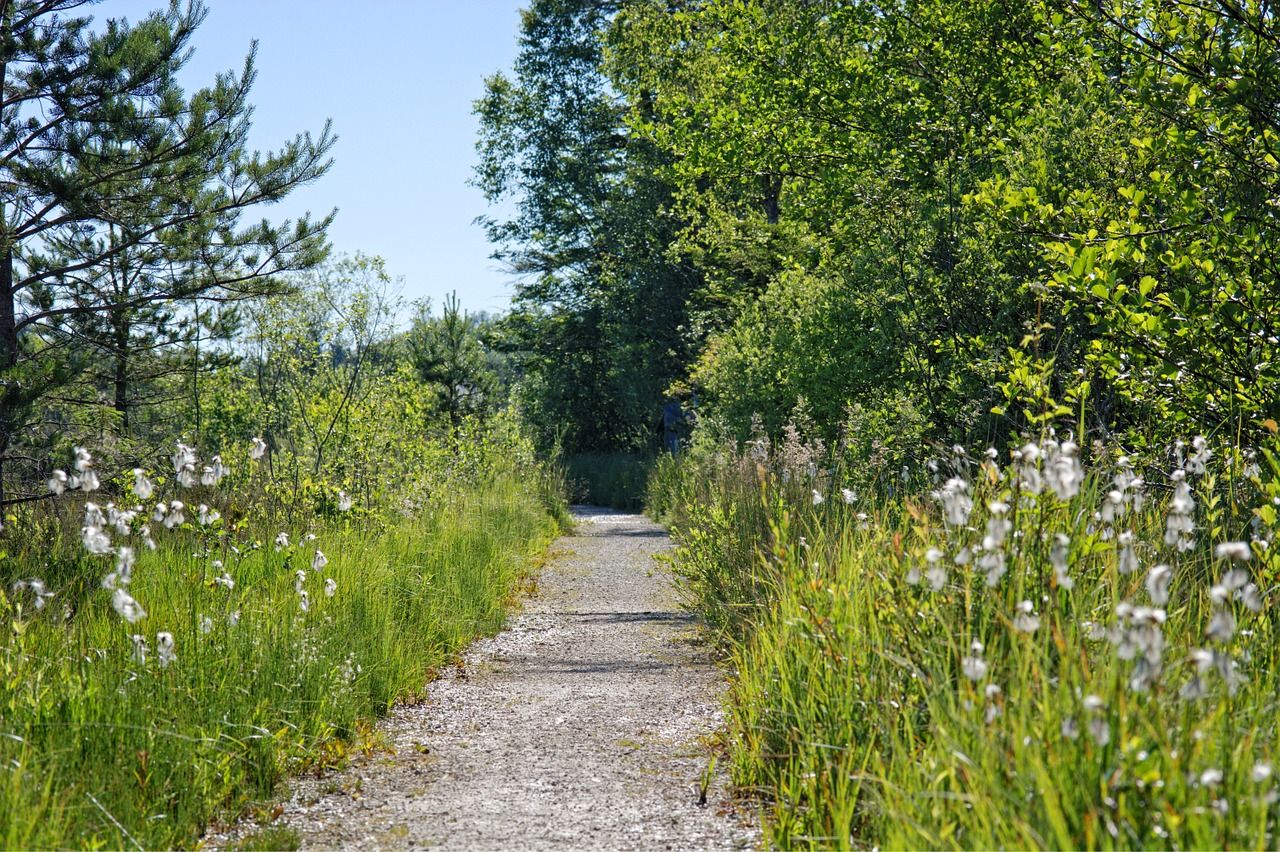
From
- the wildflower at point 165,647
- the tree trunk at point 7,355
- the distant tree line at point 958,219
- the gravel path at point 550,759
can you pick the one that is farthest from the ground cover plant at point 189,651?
the distant tree line at point 958,219

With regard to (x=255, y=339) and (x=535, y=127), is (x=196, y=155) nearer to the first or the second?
(x=255, y=339)

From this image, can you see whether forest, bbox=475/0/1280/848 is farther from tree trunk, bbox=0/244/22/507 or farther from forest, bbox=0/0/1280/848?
tree trunk, bbox=0/244/22/507

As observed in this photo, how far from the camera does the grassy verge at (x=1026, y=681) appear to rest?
2207 mm

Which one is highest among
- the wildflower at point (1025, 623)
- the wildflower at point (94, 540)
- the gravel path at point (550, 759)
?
the wildflower at point (94, 540)

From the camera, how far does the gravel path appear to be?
139 inches

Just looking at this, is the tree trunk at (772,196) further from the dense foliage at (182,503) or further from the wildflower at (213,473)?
the wildflower at (213,473)

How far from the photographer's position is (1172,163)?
5.31m

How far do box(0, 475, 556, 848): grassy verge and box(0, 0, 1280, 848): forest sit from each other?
1.0 inches

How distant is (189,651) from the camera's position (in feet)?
13.8

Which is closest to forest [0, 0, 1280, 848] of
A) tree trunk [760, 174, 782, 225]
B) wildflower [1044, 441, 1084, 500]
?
wildflower [1044, 441, 1084, 500]

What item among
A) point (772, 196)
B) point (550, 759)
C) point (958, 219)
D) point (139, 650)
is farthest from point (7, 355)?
point (772, 196)

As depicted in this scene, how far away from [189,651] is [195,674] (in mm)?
166

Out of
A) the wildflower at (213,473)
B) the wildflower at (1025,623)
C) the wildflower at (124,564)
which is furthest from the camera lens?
the wildflower at (213,473)

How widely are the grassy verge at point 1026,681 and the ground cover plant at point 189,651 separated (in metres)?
1.94
